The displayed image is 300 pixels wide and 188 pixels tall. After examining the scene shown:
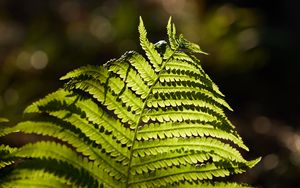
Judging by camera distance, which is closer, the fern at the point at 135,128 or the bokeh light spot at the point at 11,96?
the fern at the point at 135,128

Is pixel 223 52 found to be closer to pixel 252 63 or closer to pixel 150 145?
pixel 252 63

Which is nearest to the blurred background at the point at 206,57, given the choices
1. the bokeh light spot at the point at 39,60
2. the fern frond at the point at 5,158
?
the bokeh light spot at the point at 39,60

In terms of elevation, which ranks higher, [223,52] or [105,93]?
[223,52]

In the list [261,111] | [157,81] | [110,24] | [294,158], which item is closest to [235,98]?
[261,111]

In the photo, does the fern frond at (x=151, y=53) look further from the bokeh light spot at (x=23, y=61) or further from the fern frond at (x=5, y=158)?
the bokeh light spot at (x=23, y=61)

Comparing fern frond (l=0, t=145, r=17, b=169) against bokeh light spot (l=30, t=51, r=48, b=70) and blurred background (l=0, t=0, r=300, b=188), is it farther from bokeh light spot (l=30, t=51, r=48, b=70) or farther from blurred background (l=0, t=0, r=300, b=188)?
bokeh light spot (l=30, t=51, r=48, b=70)

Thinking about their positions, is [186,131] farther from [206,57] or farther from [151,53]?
[206,57]

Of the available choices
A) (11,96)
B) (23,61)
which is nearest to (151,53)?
(11,96)
